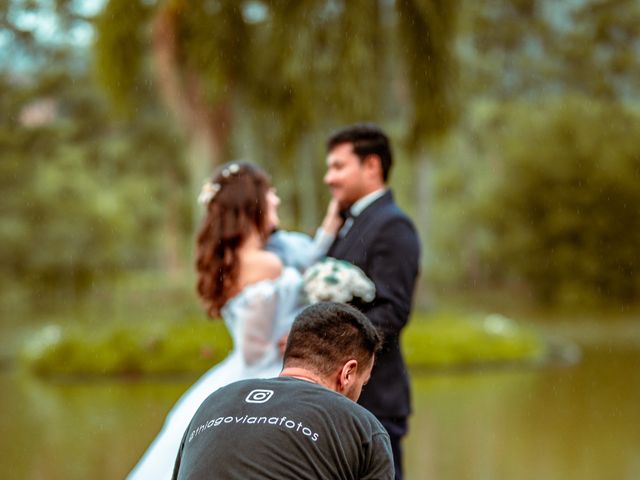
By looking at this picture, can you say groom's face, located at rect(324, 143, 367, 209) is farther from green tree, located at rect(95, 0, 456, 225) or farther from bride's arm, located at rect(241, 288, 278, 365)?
green tree, located at rect(95, 0, 456, 225)

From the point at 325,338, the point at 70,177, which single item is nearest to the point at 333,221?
the point at 325,338

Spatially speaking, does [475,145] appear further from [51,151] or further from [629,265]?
[51,151]

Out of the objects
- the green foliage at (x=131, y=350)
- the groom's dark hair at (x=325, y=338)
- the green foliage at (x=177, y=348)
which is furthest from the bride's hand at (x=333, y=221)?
the green foliage at (x=177, y=348)

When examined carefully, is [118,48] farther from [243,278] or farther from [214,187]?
[243,278]

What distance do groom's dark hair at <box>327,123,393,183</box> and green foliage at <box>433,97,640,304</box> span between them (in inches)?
837

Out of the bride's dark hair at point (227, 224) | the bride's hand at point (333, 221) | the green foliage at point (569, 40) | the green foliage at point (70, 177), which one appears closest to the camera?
the bride's dark hair at point (227, 224)

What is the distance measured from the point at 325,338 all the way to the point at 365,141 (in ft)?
5.47

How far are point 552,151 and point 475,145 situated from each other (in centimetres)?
197

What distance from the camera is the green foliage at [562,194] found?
84.8 feet

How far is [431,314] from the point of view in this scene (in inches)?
697

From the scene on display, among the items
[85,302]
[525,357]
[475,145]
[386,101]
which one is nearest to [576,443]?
[525,357]

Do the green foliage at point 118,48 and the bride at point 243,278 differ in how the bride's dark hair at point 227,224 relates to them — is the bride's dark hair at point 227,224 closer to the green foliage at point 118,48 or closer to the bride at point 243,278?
the bride at point 243,278

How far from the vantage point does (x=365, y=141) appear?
→ 4027 mm

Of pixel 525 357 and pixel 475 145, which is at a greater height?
pixel 475 145
